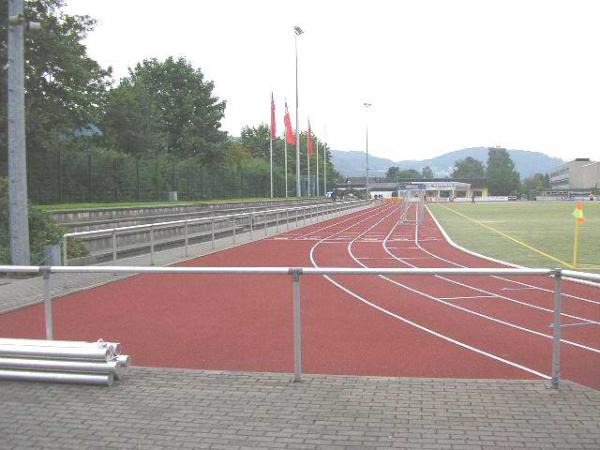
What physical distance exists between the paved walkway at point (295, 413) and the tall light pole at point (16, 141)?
271 inches

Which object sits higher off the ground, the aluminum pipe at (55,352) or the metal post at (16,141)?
the metal post at (16,141)

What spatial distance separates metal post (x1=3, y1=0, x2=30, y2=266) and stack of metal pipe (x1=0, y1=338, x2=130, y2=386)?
6.62 meters

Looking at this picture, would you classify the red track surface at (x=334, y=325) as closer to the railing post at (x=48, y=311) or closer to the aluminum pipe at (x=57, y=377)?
the railing post at (x=48, y=311)

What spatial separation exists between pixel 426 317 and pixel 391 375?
5.98 ft

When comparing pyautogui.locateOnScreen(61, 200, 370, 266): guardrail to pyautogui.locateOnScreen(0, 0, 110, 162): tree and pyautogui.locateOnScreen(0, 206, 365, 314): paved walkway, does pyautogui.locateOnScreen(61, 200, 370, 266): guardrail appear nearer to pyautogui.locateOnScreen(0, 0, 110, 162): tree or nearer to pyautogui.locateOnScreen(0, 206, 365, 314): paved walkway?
pyautogui.locateOnScreen(0, 206, 365, 314): paved walkway

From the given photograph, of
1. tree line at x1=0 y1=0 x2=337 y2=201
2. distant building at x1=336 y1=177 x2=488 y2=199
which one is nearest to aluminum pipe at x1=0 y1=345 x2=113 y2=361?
tree line at x1=0 y1=0 x2=337 y2=201

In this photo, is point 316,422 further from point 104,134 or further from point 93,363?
point 104,134

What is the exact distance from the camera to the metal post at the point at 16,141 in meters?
11.3

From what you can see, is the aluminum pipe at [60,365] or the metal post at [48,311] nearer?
the aluminum pipe at [60,365]

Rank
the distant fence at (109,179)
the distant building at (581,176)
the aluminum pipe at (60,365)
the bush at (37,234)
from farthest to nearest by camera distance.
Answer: the distant building at (581,176) → the distant fence at (109,179) → the bush at (37,234) → the aluminum pipe at (60,365)

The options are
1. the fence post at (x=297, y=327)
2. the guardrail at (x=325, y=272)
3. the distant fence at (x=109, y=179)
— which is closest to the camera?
the guardrail at (x=325, y=272)

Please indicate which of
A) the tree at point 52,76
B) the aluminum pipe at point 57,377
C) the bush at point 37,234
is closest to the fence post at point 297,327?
the aluminum pipe at point 57,377

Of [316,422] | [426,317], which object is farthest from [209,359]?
[426,317]

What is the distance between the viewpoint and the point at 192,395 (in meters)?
5.16
